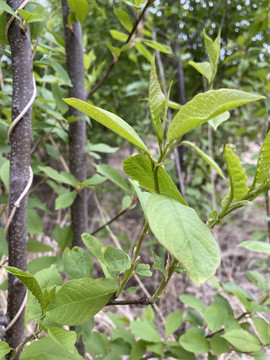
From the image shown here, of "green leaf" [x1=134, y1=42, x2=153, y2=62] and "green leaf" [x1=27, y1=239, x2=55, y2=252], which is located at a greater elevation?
"green leaf" [x1=134, y1=42, x2=153, y2=62]

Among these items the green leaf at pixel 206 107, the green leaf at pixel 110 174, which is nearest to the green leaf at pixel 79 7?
the green leaf at pixel 110 174

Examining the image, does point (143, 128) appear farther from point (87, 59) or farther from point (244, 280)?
point (244, 280)

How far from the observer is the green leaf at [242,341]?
517mm

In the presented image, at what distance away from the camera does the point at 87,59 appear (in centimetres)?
83

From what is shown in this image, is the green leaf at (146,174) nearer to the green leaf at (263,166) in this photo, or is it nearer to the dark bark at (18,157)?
the green leaf at (263,166)

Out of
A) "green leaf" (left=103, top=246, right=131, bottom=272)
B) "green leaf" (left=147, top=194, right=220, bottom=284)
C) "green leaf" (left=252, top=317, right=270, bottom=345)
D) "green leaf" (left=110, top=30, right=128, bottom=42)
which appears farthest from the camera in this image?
"green leaf" (left=110, top=30, right=128, bottom=42)

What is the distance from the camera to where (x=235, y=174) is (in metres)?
0.26

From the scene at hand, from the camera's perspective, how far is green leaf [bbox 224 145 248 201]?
0.25 metres

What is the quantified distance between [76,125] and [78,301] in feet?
1.31

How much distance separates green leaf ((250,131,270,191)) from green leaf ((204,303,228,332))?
433mm

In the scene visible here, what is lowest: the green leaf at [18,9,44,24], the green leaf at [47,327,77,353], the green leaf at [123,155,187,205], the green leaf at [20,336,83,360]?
the green leaf at [20,336,83,360]

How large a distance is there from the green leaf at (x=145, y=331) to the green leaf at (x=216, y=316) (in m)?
0.11

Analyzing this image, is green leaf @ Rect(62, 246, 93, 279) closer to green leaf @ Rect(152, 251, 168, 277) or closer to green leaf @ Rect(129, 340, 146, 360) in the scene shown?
green leaf @ Rect(152, 251, 168, 277)

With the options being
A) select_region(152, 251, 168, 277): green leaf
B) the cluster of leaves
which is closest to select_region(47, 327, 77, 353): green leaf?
the cluster of leaves
